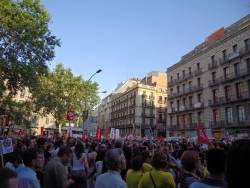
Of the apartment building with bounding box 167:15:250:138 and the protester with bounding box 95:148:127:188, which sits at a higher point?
the apartment building with bounding box 167:15:250:138

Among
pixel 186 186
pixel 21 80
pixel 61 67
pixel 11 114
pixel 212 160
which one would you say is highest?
pixel 61 67

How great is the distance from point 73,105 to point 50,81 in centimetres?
585

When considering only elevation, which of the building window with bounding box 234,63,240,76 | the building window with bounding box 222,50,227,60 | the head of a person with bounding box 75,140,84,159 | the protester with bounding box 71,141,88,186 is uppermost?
the building window with bounding box 222,50,227,60

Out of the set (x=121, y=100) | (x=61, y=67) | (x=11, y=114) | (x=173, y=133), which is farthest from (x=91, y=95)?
(x=121, y=100)

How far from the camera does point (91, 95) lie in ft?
153

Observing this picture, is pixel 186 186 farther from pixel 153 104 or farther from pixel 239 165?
pixel 153 104

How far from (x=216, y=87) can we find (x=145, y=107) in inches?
1082

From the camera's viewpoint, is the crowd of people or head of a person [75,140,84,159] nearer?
the crowd of people

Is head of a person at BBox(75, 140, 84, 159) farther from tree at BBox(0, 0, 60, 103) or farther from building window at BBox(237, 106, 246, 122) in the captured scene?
building window at BBox(237, 106, 246, 122)

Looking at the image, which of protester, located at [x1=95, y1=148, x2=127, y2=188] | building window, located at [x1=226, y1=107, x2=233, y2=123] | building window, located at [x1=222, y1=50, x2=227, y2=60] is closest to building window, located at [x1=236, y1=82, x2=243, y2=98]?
building window, located at [x1=226, y1=107, x2=233, y2=123]

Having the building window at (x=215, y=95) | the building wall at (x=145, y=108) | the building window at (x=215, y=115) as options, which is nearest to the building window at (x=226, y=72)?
the building window at (x=215, y=95)

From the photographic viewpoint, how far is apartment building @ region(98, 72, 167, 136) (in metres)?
61.6

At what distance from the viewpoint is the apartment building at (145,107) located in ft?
202

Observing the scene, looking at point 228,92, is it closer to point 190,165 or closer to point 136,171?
point 136,171
